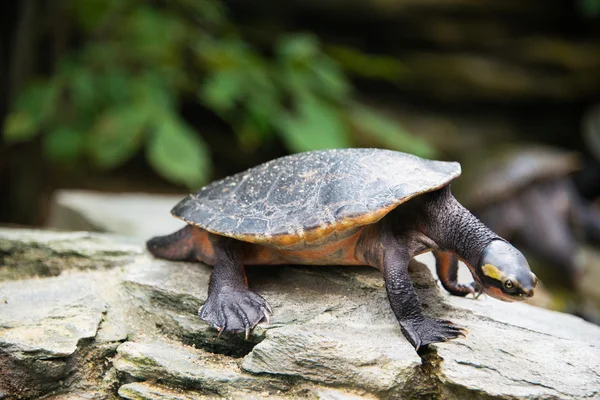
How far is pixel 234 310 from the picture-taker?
2.25 metres

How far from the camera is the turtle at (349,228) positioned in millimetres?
2111

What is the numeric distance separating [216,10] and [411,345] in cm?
392

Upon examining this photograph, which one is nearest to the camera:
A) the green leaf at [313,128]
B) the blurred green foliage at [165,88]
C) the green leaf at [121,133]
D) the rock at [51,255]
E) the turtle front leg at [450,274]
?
the turtle front leg at [450,274]

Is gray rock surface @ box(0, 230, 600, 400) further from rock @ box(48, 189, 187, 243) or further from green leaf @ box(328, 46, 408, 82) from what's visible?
green leaf @ box(328, 46, 408, 82)

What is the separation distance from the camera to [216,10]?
200 inches

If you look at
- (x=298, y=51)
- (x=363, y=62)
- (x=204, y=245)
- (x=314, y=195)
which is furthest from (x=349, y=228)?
(x=363, y=62)

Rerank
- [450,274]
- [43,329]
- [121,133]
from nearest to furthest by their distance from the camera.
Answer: [43,329], [450,274], [121,133]

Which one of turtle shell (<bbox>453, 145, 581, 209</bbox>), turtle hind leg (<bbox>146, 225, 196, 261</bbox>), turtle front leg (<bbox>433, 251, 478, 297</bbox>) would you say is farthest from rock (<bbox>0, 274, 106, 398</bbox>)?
turtle shell (<bbox>453, 145, 581, 209</bbox>)

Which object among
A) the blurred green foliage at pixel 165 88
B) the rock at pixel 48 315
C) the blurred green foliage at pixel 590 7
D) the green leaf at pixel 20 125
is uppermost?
the blurred green foliage at pixel 590 7

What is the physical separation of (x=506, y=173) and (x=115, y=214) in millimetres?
3756

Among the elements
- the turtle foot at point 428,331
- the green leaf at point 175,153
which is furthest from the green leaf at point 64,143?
the turtle foot at point 428,331

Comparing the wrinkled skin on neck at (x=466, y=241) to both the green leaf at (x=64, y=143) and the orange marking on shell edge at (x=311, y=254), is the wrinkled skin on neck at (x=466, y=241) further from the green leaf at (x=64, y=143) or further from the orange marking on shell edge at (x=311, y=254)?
the green leaf at (x=64, y=143)

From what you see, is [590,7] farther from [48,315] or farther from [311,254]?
[48,315]

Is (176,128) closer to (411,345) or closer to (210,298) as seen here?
(210,298)
